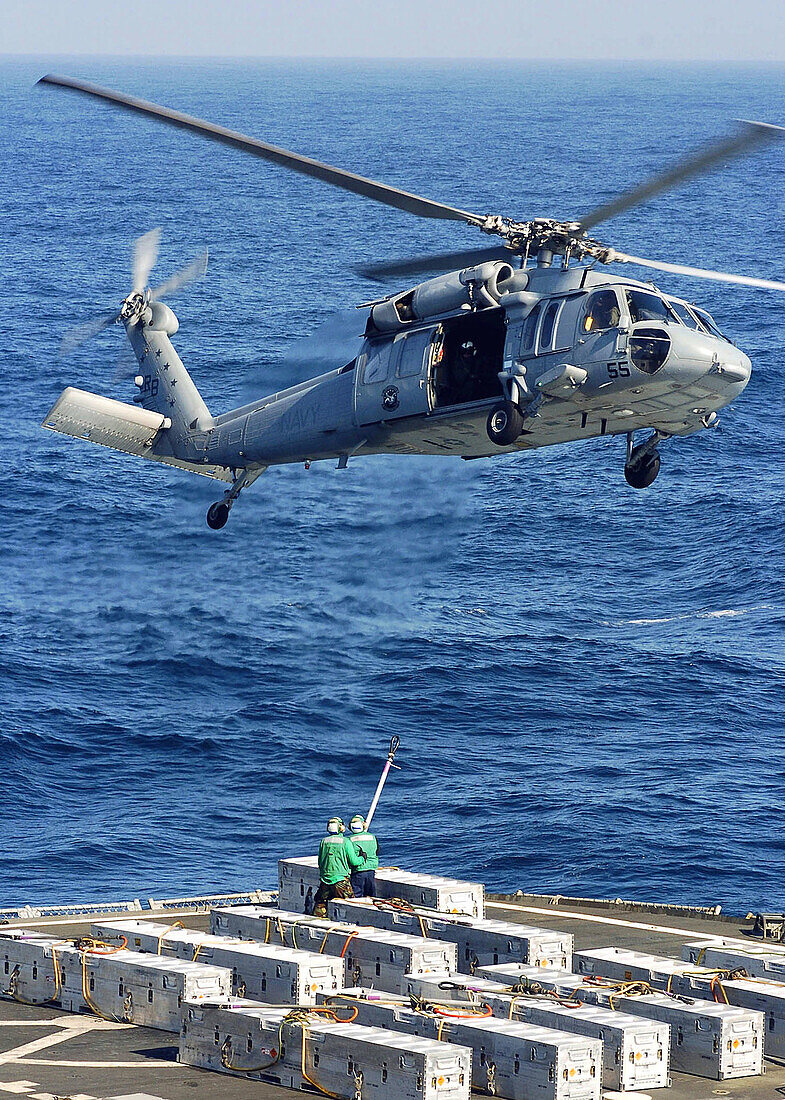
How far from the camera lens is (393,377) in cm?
3102

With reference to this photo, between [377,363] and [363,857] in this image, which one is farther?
[377,363]

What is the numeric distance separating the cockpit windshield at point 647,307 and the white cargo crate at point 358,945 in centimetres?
1117

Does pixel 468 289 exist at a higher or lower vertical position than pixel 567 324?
higher

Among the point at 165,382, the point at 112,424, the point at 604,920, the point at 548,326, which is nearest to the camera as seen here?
the point at 548,326

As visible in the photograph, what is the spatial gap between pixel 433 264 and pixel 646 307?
153 inches

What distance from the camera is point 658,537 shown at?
241 ft

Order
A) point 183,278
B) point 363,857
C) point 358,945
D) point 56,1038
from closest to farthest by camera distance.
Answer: point 56,1038 → point 358,945 → point 363,857 → point 183,278

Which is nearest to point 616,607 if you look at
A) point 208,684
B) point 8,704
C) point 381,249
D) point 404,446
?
point 208,684

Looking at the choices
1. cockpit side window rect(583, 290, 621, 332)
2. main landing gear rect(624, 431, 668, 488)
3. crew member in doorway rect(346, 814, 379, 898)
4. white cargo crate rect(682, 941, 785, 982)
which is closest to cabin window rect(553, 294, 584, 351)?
cockpit side window rect(583, 290, 621, 332)

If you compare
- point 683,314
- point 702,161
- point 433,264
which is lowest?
point 683,314

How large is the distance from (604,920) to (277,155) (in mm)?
18350

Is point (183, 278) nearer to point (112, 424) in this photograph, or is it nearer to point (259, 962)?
point (112, 424)

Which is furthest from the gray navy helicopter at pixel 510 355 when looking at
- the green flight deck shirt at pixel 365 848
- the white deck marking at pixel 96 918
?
the white deck marking at pixel 96 918

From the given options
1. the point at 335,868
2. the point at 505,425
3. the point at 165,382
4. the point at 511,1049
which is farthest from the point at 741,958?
the point at 165,382
